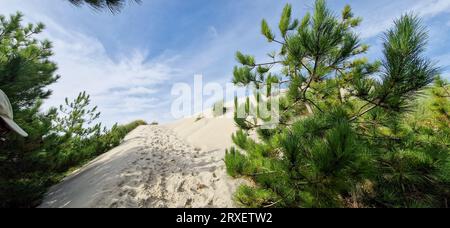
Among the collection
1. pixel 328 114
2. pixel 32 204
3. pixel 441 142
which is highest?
pixel 328 114

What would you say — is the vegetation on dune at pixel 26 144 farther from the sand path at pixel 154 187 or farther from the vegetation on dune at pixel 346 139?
the vegetation on dune at pixel 346 139

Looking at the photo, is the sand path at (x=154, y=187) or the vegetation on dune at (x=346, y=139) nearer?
the vegetation on dune at (x=346, y=139)

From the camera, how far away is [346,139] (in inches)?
51.4

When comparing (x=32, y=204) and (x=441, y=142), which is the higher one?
(x=441, y=142)

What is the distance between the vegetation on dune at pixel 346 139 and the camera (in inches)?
59.1

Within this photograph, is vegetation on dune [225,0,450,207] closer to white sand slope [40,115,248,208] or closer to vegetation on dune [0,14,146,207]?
white sand slope [40,115,248,208]

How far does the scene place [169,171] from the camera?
470 centimetres

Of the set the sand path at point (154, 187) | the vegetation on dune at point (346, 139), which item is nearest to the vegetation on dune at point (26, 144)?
the sand path at point (154, 187)

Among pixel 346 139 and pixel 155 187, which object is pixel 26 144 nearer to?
pixel 155 187

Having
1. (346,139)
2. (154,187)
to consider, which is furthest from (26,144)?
(346,139)
